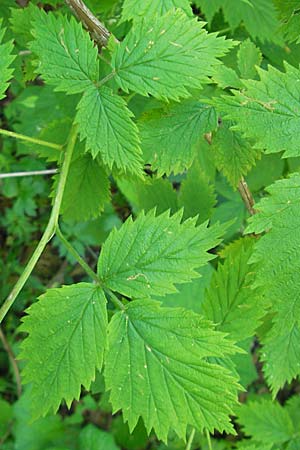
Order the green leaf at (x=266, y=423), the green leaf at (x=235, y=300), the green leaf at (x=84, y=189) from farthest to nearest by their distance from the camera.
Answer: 1. the green leaf at (x=266, y=423)
2. the green leaf at (x=84, y=189)
3. the green leaf at (x=235, y=300)

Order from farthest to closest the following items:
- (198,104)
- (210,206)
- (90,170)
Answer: (210,206) < (90,170) < (198,104)

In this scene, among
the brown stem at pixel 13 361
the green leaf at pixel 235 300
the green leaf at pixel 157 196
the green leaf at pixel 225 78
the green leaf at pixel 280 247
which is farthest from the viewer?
the brown stem at pixel 13 361

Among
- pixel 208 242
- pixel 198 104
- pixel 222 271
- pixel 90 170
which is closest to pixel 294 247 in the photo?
pixel 208 242

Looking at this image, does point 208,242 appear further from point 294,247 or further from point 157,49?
point 157,49

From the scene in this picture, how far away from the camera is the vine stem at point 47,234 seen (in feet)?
3.56

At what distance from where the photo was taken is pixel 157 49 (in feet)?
3.67

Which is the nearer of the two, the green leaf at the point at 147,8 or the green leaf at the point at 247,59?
the green leaf at the point at 147,8

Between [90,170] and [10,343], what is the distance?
143 centimetres

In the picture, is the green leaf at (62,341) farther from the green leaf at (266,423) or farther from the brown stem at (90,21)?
the green leaf at (266,423)

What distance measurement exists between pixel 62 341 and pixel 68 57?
1.89 feet

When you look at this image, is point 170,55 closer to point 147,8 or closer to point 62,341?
point 147,8

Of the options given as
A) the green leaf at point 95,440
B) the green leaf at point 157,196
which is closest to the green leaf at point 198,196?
the green leaf at point 157,196

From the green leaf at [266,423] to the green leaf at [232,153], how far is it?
104 centimetres

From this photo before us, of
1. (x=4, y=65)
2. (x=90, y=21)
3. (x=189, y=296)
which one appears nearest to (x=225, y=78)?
(x=90, y=21)
